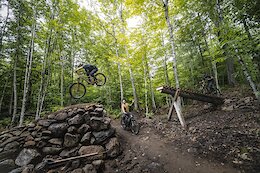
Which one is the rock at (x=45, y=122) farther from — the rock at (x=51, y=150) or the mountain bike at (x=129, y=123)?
the mountain bike at (x=129, y=123)

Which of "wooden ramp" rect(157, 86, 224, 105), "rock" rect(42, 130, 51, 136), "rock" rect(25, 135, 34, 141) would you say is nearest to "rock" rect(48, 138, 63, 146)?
"rock" rect(42, 130, 51, 136)

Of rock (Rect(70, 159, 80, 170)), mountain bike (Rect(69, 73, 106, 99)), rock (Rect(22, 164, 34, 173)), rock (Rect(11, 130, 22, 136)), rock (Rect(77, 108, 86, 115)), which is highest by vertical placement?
mountain bike (Rect(69, 73, 106, 99))

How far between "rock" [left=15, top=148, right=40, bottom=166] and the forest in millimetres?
3343

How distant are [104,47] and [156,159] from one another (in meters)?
12.3

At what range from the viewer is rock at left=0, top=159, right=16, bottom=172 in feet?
16.7

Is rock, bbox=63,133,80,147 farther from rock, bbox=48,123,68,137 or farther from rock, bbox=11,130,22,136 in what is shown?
rock, bbox=11,130,22,136

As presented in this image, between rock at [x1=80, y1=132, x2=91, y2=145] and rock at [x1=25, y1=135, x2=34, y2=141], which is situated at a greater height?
rock at [x1=25, y1=135, x2=34, y2=141]

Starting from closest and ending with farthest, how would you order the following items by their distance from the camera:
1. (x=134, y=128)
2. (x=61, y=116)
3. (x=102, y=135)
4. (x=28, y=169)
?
(x=28, y=169) < (x=102, y=135) < (x=61, y=116) < (x=134, y=128)

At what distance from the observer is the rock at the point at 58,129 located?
21.3 ft

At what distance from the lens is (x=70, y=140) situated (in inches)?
249

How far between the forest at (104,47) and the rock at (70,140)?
385 centimetres

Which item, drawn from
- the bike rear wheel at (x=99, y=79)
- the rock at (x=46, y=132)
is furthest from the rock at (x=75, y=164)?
the bike rear wheel at (x=99, y=79)

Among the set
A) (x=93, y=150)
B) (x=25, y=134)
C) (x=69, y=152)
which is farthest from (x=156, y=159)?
(x=25, y=134)

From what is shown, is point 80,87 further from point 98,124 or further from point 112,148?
point 112,148
